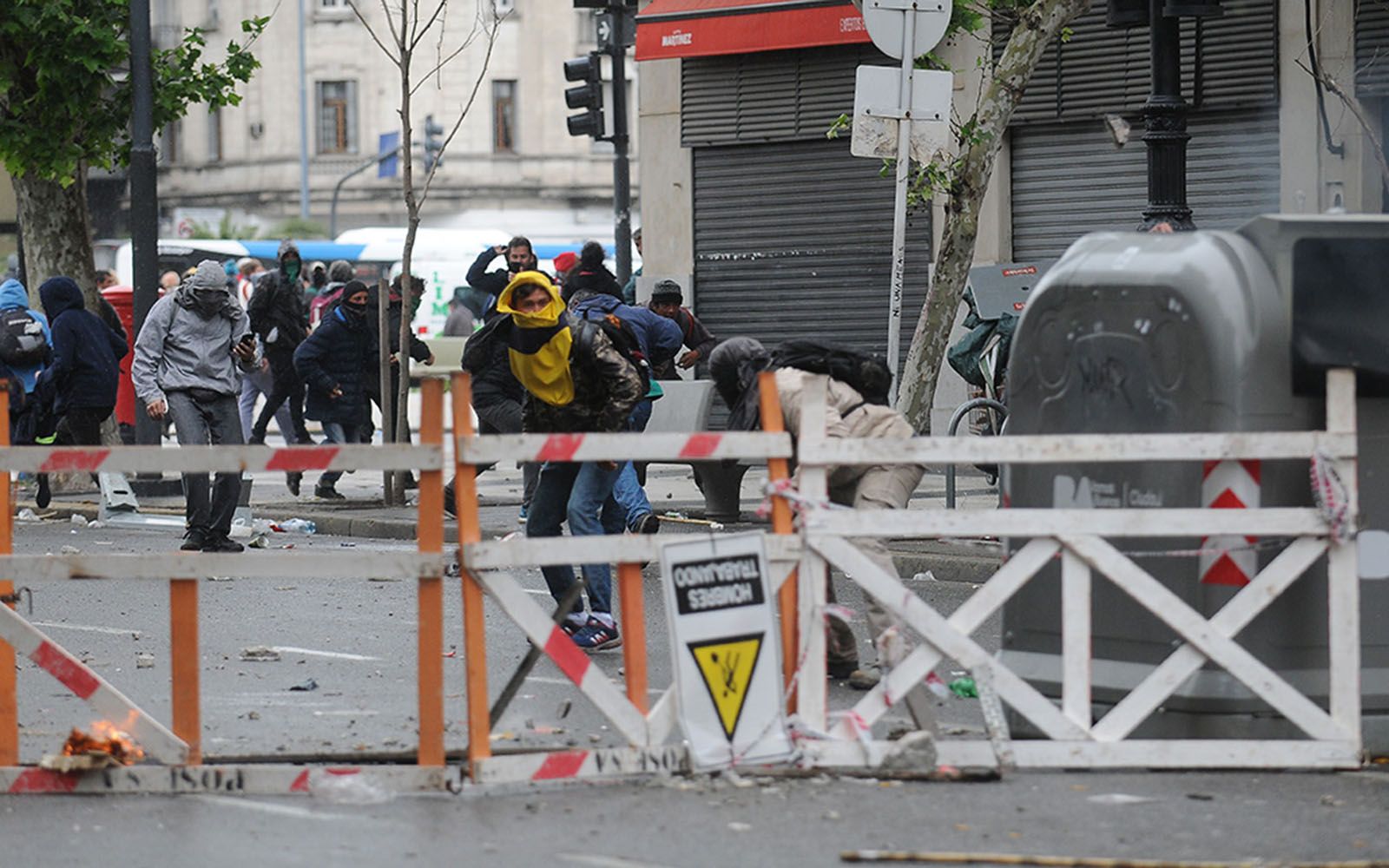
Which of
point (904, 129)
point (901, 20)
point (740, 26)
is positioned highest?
point (740, 26)

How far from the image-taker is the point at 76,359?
51.6ft

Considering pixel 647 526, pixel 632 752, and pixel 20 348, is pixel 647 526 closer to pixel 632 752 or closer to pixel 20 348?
pixel 632 752

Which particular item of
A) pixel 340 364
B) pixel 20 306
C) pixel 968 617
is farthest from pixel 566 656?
pixel 340 364

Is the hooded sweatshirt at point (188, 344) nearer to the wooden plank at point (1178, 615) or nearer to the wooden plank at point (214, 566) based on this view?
the wooden plank at point (214, 566)

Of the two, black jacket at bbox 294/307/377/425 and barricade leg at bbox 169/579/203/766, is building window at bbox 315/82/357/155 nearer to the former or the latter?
black jacket at bbox 294/307/377/425

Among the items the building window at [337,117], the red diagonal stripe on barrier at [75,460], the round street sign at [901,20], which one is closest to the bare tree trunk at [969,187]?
the round street sign at [901,20]

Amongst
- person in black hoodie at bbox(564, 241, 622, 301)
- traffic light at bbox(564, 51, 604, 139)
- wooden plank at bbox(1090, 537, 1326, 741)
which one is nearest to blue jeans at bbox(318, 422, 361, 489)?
person in black hoodie at bbox(564, 241, 622, 301)

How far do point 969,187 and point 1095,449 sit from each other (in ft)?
23.1

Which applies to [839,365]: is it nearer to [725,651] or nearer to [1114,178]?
[725,651]

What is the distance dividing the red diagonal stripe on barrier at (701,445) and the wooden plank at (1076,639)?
106cm

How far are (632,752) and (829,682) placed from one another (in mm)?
2263

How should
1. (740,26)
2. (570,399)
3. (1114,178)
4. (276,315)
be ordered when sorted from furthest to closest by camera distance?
(740,26) < (276,315) < (1114,178) < (570,399)

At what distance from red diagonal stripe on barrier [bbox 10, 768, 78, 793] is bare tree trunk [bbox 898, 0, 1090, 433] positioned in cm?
759

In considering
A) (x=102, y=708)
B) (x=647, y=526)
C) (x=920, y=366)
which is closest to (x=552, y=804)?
(x=102, y=708)
